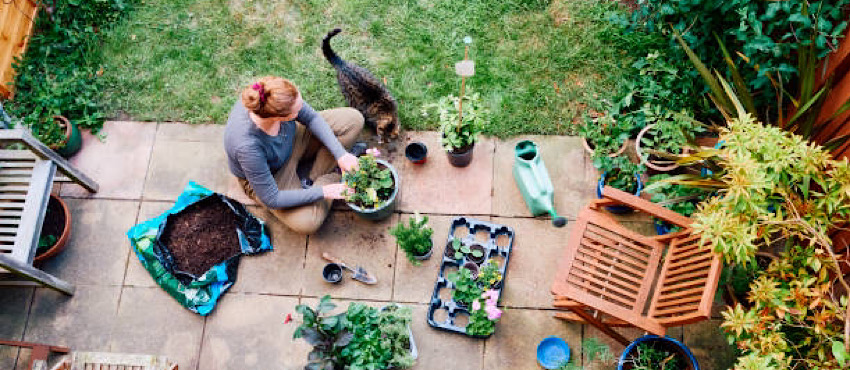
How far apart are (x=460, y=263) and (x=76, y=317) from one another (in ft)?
8.48

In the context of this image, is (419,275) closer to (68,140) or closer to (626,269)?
(626,269)

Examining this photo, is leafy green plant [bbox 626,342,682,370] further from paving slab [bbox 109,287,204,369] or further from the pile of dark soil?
paving slab [bbox 109,287,204,369]

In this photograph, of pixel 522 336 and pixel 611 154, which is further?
pixel 611 154

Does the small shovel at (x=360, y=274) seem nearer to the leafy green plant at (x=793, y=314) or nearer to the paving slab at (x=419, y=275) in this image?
the paving slab at (x=419, y=275)

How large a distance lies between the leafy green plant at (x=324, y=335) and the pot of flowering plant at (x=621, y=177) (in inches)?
74.3

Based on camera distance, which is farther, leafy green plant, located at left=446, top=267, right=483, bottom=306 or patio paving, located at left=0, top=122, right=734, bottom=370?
patio paving, located at left=0, top=122, right=734, bottom=370

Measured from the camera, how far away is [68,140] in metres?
4.30

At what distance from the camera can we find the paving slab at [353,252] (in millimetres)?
3951

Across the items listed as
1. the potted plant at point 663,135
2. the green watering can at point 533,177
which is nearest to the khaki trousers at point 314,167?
the green watering can at point 533,177

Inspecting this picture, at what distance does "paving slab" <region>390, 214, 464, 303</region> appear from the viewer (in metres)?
3.92

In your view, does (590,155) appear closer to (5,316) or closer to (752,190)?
(752,190)

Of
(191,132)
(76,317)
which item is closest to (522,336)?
(191,132)

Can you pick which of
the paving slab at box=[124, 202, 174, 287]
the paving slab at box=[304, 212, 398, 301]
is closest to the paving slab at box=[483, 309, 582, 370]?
the paving slab at box=[304, 212, 398, 301]

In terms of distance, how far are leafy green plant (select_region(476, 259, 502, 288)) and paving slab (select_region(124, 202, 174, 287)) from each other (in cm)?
219
